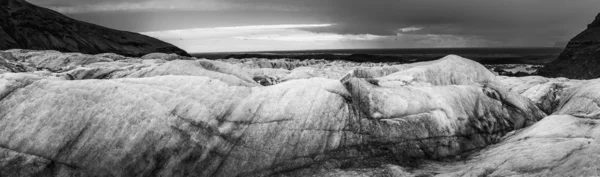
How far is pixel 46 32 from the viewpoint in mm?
147250

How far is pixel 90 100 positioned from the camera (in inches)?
659

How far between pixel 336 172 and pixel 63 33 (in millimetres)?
168954

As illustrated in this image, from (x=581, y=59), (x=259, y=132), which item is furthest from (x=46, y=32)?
(x=581, y=59)

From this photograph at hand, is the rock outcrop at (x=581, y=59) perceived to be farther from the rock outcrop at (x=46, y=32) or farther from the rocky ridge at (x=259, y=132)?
the rock outcrop at (x=46, y=32)

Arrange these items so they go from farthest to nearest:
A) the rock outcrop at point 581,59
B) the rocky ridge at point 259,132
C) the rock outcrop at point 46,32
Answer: the rock outcrop at point 46,32, the rock outcrop at point 581,59, the rocky ridge at point 259,132

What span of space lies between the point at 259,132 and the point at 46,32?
164m

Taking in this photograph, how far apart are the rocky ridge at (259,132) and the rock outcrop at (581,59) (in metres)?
71.4

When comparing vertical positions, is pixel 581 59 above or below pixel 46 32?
below

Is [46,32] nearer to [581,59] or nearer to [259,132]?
[259,132]

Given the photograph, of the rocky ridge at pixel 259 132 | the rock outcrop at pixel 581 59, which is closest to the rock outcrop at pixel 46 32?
the rocky ridge at pixel 259 132

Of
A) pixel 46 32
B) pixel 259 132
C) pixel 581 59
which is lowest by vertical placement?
pixel 581 59

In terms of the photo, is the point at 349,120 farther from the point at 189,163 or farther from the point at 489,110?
the point at 489,110

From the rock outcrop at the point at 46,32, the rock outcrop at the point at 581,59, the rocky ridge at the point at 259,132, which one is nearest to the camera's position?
the rocky ridge at the point at 259,132

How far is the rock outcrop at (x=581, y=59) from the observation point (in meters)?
76.5
